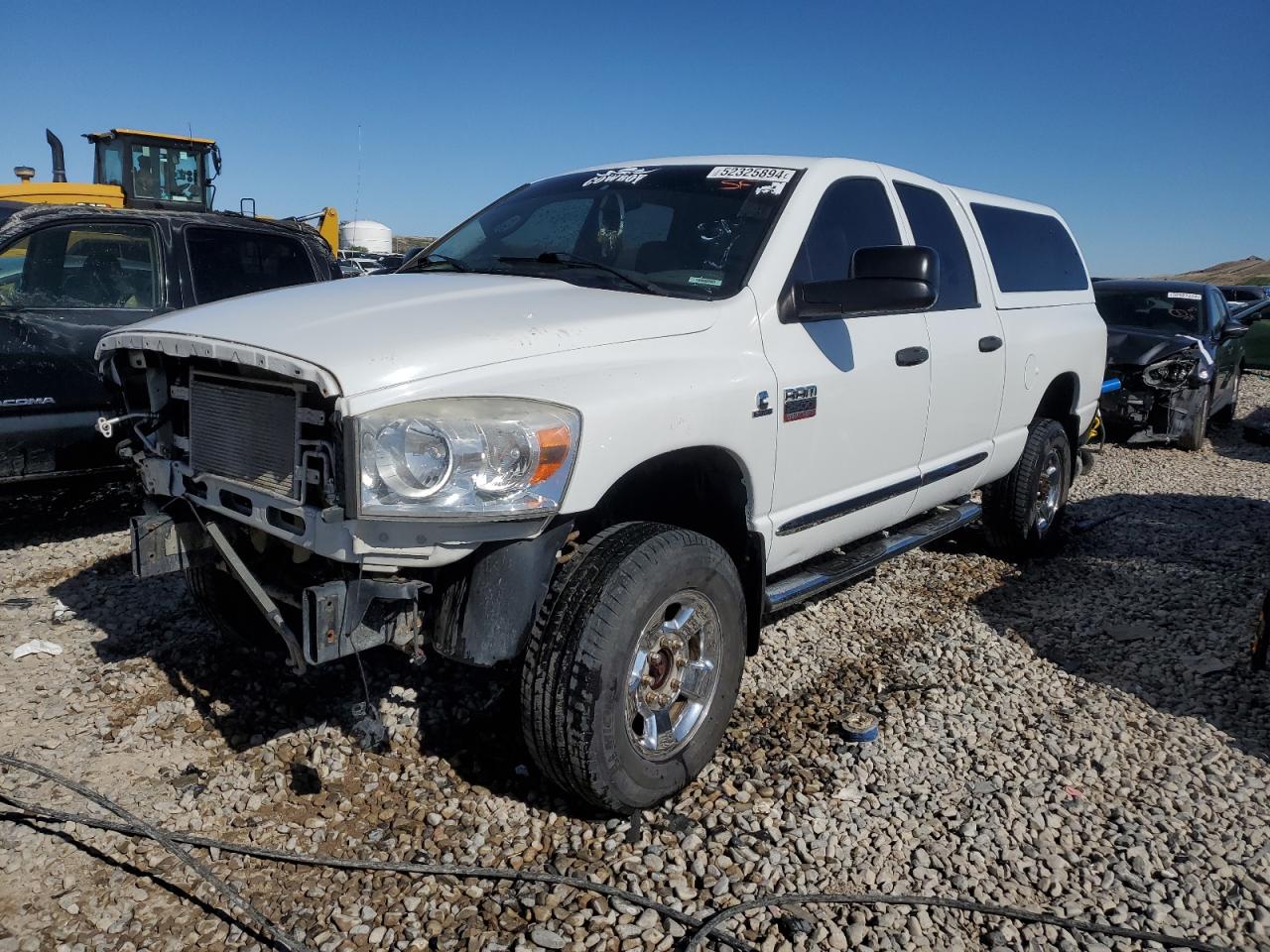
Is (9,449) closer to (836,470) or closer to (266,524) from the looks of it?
(266,524)

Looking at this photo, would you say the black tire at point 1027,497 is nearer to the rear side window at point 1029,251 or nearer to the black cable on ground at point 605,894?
the rear side window at point 1029,251

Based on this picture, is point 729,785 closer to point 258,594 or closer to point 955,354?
point 258,594

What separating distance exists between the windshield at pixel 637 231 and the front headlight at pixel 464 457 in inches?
38.1

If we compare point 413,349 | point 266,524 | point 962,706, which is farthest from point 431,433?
point 962,706

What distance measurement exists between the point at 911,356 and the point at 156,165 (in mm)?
11908

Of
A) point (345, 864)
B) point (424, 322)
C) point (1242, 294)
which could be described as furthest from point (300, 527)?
point (1242, 294)

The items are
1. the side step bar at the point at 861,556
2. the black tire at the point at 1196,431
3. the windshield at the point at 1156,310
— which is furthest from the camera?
the windshield at the point at 1156,310

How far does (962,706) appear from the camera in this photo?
3816 mm

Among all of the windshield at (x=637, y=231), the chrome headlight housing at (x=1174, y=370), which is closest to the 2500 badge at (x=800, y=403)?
the windshield at (x=637, y=231)

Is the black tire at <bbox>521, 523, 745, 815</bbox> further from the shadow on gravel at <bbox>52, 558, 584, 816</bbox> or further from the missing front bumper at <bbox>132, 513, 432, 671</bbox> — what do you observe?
→ the missing front bumper at <bbox>132, 513, 432, 671</bbox>

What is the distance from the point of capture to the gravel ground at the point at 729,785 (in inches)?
101

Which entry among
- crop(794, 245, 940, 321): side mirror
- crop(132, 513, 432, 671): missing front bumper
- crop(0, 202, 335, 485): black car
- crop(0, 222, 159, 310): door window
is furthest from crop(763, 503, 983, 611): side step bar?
crop(0, 222, 159, 310): door window

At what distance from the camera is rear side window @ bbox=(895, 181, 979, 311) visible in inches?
170

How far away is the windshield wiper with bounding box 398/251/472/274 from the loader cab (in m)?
9.49
